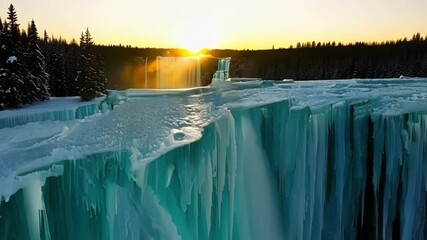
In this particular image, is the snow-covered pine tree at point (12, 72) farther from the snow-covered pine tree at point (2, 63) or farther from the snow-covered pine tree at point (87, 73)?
the snow-covered pine tree at point (87, 73)

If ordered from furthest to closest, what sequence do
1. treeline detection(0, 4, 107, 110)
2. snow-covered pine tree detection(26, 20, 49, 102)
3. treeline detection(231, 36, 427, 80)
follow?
treeline detection(231, 36, 427, 80) < snow-covered pine tree detection(26, 20, 49, 102) < treeline detection(0, 4, 107, 110)

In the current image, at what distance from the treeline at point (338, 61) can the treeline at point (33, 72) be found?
22521mm

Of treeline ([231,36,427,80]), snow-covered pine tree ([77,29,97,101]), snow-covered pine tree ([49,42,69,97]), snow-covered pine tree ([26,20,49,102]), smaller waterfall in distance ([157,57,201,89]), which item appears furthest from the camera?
smaller waterfall in distance ([157,57,201,89])

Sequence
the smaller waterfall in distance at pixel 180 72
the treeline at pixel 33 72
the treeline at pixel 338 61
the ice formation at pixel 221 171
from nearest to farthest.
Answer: the ice formation at pixel 221 171
the treeline at pixel 33 72
the treeline at pixel 338 61
the smaller waterfall in distance at pixel 180 72

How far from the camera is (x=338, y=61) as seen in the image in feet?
134

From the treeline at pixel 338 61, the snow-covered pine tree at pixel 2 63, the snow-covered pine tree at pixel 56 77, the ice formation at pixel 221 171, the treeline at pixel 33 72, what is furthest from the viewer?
the treeline at pixel 338 61

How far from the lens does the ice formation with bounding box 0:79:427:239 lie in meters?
3.96

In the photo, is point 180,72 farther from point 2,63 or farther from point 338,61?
point 2,63

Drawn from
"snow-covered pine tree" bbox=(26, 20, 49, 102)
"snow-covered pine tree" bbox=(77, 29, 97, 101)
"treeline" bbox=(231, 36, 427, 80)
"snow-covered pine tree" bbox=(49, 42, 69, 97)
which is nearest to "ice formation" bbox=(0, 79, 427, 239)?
"snow-covered pine tree" bbox=(26, 20, 49, 102)

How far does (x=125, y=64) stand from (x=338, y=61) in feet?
67.0

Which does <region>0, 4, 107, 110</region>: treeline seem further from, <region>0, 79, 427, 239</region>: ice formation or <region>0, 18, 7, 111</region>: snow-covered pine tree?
<region>0, 79, 427, 239</region>: ice formation

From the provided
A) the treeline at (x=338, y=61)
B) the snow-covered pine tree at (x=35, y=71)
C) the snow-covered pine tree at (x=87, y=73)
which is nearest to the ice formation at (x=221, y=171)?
the snow-covered pine tree at (x=35, y=71)

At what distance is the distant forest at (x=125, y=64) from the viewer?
1445 centimetres

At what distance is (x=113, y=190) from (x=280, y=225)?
360 centimetres
